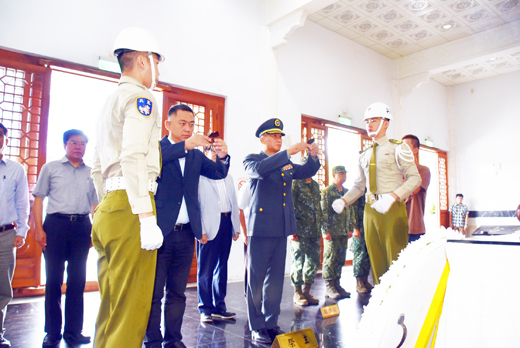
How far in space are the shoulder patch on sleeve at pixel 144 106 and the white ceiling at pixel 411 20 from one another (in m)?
5.51

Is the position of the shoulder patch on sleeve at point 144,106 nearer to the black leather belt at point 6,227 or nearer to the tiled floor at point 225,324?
the tiled floor at point 225,324

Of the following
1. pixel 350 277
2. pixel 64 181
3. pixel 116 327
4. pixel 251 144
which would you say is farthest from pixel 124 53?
pixel 350 277

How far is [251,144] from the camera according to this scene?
17.5 feet

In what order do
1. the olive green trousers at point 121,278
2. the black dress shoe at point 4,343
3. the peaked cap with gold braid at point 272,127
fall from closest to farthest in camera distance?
1. the olive green trousers at point 121,278
2. the black dress shoe at point 4,343
3. the peaked cap with gold braid at point 272,127

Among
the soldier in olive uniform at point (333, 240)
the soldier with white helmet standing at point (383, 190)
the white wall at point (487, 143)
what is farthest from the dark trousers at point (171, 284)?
the white wall at point (487, 143)

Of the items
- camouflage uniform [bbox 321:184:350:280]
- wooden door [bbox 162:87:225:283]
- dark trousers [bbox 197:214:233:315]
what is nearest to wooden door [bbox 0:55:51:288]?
wooden door [bbox 162:87:225:283]

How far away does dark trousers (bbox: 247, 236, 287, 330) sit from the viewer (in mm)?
2365

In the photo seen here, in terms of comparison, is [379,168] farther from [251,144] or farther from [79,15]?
[79,15]

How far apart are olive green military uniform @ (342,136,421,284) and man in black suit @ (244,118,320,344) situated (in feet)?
1.74

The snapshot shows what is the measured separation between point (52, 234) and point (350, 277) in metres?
4.04

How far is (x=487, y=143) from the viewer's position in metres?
9.60

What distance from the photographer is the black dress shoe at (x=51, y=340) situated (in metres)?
2.29

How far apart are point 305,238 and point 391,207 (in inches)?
51.8

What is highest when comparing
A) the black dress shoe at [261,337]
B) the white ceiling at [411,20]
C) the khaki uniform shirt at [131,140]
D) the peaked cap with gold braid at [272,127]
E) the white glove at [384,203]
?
the white ceiling at [411,20]
